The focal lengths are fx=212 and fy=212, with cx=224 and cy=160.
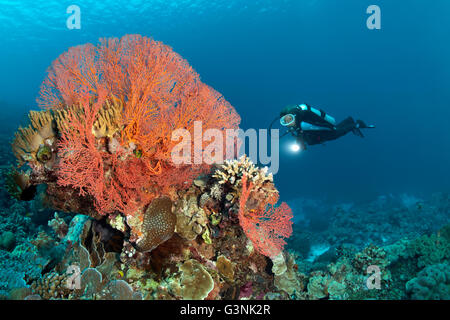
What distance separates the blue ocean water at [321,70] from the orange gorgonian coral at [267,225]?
12172mm

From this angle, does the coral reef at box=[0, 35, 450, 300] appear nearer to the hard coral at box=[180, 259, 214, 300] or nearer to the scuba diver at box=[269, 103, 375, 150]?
the hard coral at box=[180, 259, 214, 300]

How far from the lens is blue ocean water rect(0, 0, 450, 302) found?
4228 centimetres

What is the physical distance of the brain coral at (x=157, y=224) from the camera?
3.81 meters

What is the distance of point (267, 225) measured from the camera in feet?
13.3

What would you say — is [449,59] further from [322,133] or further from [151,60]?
[151,60]

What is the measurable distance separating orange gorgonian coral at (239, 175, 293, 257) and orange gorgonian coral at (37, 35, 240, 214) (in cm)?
154

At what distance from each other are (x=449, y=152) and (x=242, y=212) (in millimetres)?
100462

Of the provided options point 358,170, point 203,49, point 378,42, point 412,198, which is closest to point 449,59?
point 378,42
